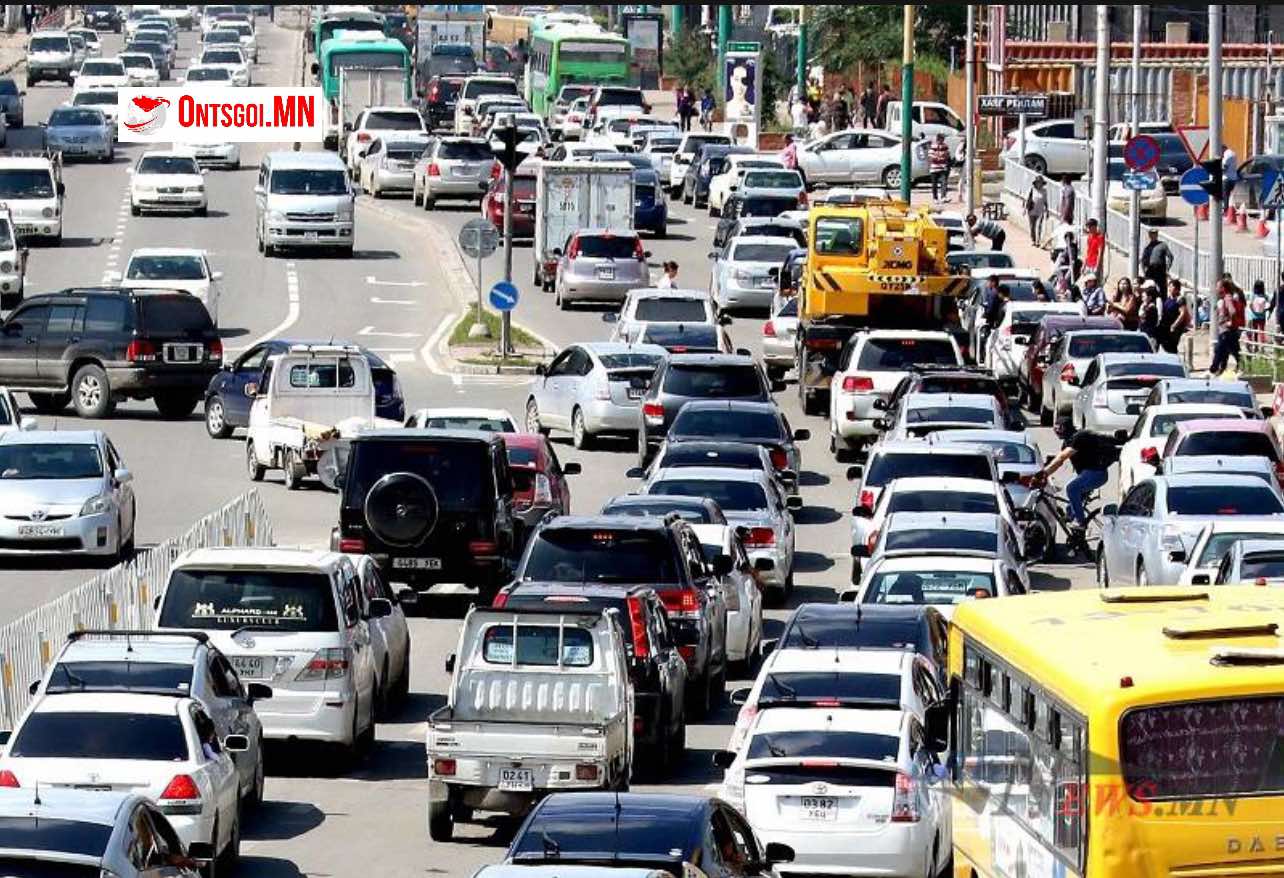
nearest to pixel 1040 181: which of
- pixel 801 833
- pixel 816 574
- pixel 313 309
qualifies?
pixel 313 309

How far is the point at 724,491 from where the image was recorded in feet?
113

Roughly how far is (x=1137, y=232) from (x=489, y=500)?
95.0 ft

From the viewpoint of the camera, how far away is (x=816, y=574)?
36375 mm

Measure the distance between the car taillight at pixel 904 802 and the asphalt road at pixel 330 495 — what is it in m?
2.97

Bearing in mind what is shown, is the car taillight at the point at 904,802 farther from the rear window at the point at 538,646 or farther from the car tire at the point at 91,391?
the car tire at the point at 91,391

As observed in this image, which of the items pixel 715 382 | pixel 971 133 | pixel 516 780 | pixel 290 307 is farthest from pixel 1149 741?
pixel 971 133

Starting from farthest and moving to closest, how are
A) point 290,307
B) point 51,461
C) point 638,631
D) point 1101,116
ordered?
point 1101,116, point 290,307, point 51,461, point 638,631

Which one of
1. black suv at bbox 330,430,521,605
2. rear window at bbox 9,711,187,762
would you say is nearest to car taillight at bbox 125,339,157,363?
black suv at bbox 330,430,521,605

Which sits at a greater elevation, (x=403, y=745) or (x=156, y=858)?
(x=156, y=858)

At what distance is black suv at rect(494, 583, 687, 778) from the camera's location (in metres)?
24.4

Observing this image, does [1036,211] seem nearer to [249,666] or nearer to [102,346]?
[102,346]

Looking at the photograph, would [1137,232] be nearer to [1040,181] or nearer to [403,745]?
[1040,181]

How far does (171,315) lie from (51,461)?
12.0 meters

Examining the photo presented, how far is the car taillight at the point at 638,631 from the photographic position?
966 inches
